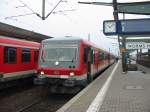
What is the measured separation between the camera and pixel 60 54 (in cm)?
1714

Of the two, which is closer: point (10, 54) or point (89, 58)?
point (10, 54)

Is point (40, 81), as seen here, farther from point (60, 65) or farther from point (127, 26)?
point (127, 26)

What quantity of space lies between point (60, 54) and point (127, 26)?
6.17 m

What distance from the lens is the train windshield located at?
1692cm

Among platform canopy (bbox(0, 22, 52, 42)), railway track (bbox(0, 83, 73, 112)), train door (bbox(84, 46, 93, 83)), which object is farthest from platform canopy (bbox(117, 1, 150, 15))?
railway track (bbox(0, 83, 73, 112))

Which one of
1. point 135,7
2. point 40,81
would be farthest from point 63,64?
point 135,7

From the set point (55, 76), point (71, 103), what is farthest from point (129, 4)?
point (71, 103)

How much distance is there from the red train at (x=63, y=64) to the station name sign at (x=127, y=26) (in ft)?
14.0

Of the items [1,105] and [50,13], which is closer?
[1,105]

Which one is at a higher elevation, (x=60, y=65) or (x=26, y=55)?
(x=26, y=55)

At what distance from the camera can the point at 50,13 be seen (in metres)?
21.1

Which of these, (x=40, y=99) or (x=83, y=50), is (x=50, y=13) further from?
(x=40, y=99)

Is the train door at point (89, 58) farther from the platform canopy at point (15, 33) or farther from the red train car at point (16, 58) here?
the platform canopy at point (15, 33)

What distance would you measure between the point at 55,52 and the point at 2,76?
268 cm
